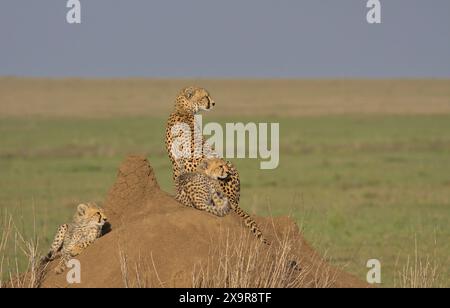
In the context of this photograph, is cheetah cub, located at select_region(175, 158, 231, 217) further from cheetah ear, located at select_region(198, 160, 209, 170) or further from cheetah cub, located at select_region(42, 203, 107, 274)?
cheetah cub, located at select_region(42, 203, 107, 274)

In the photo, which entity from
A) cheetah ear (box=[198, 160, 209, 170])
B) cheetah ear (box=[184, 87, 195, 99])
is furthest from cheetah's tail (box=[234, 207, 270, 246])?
cheetah ear (box=[184, 87, 195, 99])

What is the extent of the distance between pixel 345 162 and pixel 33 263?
24.2m

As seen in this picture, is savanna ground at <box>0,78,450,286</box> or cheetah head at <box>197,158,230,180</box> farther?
savanna ground at <box>0,78,450,286</box>

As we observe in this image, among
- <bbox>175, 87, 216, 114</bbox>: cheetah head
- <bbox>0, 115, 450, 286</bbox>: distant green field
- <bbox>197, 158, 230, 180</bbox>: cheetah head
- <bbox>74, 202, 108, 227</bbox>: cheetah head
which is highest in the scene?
<bbox>175, 87, 216, 114</bbox>: cheetah head

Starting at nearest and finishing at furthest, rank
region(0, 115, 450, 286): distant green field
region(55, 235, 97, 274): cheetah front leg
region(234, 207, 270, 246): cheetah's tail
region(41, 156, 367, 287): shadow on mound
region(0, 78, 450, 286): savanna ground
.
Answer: region(41, 156, 367, 287): shadow on mound < region(55, 235, 97, 274): cheetah front leg < region(234, 207, 270, 246): cheetah's tail < region(0, 115, 450, 286): distant green field < region(0, 78, 450, 286): savanna ground

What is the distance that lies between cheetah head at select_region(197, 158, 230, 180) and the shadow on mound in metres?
0.33

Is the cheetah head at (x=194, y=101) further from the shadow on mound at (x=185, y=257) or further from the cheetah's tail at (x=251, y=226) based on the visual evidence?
the cheetah's tail at (x=251, y=226)

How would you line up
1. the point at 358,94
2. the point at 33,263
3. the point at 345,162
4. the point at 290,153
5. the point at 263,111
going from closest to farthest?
the point at 33,263
the point at 345,162
the point at 290,153
the point at 263,111
the point at 358,94

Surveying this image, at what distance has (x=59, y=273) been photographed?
314 inches

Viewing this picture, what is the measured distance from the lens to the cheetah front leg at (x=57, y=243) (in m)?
8.45

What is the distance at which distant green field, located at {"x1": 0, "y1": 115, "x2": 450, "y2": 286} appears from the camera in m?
16.4

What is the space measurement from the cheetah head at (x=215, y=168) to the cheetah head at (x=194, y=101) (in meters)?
0.47
